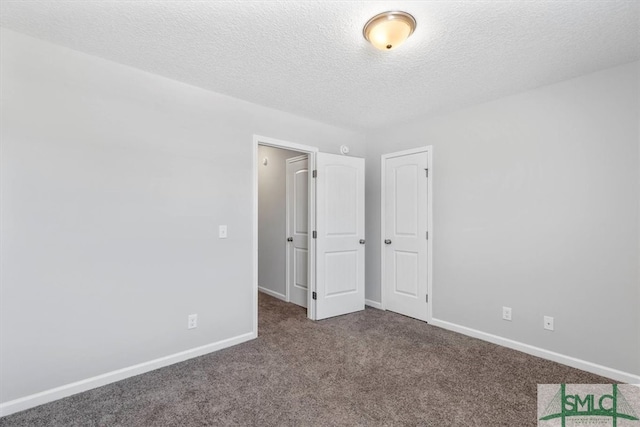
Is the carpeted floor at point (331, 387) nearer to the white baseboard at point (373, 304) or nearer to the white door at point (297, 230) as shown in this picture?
the white baseboard at point (373, 304)

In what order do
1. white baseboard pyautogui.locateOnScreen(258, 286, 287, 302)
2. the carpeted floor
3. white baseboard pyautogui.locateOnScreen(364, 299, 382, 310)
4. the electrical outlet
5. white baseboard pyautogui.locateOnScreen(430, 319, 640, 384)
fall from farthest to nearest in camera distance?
white baseboard pyautogui.locateOnScreen(258, 286, 287, 302) < white baseboard pyautogui.locateOnScreen(364, 299, 382, 310) < the electrical outlet < white baseboard pyautogui.locateOnScreen(430, 319, 640, 384) < the carpeted floor

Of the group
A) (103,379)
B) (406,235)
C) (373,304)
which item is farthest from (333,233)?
(103,379)

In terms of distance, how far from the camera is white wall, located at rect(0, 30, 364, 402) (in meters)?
2.02

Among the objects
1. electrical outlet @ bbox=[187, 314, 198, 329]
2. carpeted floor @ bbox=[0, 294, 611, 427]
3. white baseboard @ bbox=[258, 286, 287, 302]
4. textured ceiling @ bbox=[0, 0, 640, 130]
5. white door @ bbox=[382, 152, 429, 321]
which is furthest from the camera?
white baseboard @ bbox=[258, 286, 287, 302]

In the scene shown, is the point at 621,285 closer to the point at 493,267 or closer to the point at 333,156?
the point at 493,267

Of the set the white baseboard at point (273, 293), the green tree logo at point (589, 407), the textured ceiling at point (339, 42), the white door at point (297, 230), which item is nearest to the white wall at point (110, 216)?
the textured ceiling at point (339, 42)

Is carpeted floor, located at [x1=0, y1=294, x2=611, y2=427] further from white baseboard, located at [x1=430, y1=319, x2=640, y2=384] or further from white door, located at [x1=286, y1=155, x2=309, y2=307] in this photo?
white door, located at [x1=286, y1=155, x2=309, y2=307]

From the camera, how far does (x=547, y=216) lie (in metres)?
2.73

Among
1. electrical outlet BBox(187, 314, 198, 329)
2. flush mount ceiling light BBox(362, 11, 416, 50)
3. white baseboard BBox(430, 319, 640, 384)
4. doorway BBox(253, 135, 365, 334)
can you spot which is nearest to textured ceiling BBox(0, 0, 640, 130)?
flush mount ceiling light BBox(362, 11, 416, 50)

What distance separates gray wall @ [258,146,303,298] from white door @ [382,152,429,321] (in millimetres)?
1435

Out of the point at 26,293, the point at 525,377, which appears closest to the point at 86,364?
the point at 26,293

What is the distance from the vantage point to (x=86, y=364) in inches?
88.2

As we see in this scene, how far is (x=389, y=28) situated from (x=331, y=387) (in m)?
2.42

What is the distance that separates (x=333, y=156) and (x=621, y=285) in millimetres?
2859
